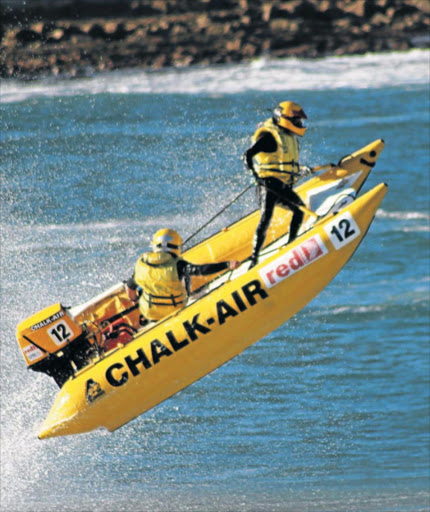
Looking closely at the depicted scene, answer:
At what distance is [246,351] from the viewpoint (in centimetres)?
1627

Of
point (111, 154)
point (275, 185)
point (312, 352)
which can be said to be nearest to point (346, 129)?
point (111, 154)

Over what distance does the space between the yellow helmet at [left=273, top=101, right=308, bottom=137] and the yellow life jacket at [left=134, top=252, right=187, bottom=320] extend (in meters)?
1.63

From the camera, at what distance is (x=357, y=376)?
1602 centimetres

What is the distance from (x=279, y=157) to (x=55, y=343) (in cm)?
279

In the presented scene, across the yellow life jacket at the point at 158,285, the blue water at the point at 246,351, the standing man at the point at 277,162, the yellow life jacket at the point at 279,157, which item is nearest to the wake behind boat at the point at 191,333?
the yellow life jacket at the point at 158,285

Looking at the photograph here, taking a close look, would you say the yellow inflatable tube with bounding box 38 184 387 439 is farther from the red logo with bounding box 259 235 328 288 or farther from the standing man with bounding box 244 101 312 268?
the standing man with bounding box 244 101 312 268

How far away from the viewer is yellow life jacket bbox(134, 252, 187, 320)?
11.5 metres

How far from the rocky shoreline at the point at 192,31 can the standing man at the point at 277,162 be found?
22.8 m

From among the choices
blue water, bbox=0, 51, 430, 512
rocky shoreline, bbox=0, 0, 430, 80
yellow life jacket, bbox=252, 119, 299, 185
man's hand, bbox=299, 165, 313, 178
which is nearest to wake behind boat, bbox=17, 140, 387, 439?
man's hand, bbox=299, 165, 313, 178

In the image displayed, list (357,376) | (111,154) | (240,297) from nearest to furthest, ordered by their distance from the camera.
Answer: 1. (240,297)
2. (357,376)
3. (111,154)

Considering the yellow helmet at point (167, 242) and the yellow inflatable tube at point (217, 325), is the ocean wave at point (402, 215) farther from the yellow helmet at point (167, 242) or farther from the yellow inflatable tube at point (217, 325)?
the yellow helmet at point (167, 242)

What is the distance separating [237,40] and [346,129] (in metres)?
11.1

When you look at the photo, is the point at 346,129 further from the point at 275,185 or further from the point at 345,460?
the point at 275,185

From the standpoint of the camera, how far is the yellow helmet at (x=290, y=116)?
1165cm
